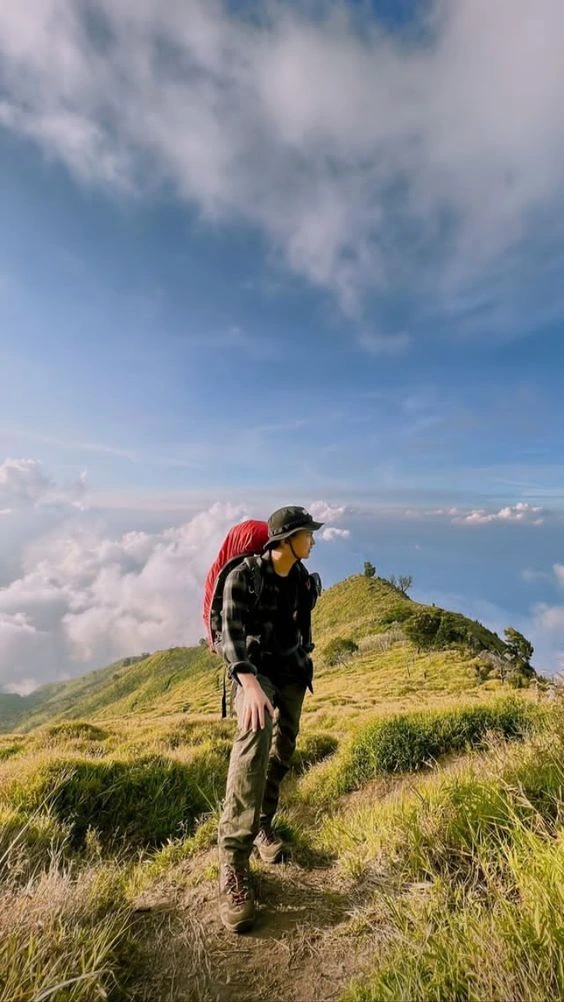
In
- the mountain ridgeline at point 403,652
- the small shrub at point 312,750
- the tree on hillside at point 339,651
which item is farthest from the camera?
the tree on hillside at point 339,651

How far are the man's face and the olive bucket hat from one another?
0.05m

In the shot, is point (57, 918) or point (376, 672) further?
point (376, 672)

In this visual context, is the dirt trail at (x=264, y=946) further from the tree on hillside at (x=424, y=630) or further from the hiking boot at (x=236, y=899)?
the tree on hillside at (x=424, y=630)

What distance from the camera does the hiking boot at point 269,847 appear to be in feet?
14.7

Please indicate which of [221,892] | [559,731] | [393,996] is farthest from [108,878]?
[559,731]

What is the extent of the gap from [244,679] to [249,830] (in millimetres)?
1049

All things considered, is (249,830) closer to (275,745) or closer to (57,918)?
(275,745)

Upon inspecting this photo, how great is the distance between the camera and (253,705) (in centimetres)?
371

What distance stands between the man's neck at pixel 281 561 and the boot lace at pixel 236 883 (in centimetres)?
A: 214

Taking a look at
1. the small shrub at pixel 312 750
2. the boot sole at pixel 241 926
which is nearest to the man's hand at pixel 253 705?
the boot sole at pixel 241 926

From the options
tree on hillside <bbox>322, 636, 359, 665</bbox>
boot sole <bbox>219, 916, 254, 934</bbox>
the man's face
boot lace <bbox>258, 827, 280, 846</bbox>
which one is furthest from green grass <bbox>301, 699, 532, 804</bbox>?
tree on hillside <bbox>322, 636, 359, 665</bbox>

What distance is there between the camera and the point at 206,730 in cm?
1262

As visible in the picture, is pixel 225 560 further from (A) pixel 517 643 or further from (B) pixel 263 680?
(A) pixel 517 643

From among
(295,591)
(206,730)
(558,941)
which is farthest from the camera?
(206,730)
